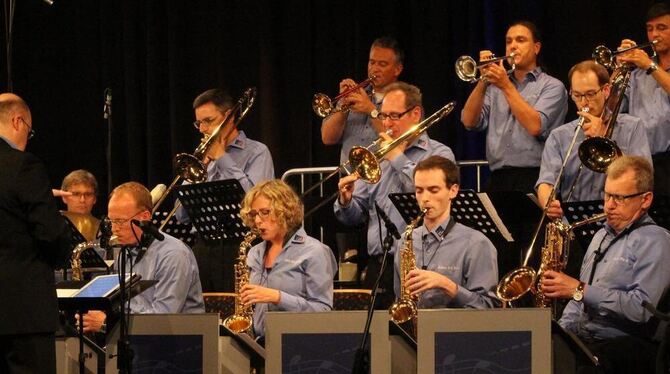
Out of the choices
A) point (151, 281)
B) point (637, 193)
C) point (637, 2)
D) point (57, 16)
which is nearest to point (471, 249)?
point (637, 193)

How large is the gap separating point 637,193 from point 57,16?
6163mm

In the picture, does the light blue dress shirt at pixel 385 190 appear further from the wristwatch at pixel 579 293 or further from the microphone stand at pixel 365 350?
the microphone stand at pixel 365 350

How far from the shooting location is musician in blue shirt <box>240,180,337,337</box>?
6.36 meters

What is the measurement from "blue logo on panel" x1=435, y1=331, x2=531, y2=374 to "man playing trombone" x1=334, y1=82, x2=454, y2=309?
6.04 feet

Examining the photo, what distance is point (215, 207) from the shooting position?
7.50 meters

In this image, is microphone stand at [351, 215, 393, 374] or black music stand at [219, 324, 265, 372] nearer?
microphone stand at [351, 215, 393, 374]

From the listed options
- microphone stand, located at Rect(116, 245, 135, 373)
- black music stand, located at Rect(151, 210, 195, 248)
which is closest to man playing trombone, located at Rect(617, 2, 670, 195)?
black music stand, located at Rect(151, 210, 195, 248)

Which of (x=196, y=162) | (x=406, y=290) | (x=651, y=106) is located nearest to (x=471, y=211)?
(x=406, y=290)

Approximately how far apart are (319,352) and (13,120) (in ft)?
6.62

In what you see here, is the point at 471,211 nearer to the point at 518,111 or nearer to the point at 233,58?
the point at 518,111

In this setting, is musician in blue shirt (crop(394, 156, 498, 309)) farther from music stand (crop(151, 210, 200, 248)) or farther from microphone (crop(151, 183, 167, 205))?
microphone (crop(151, 183, 167, 205))

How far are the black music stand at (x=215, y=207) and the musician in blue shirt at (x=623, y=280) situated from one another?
7.23 ft

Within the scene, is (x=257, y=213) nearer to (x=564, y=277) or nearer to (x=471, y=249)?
(x=471, y=249)

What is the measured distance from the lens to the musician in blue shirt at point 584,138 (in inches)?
274
